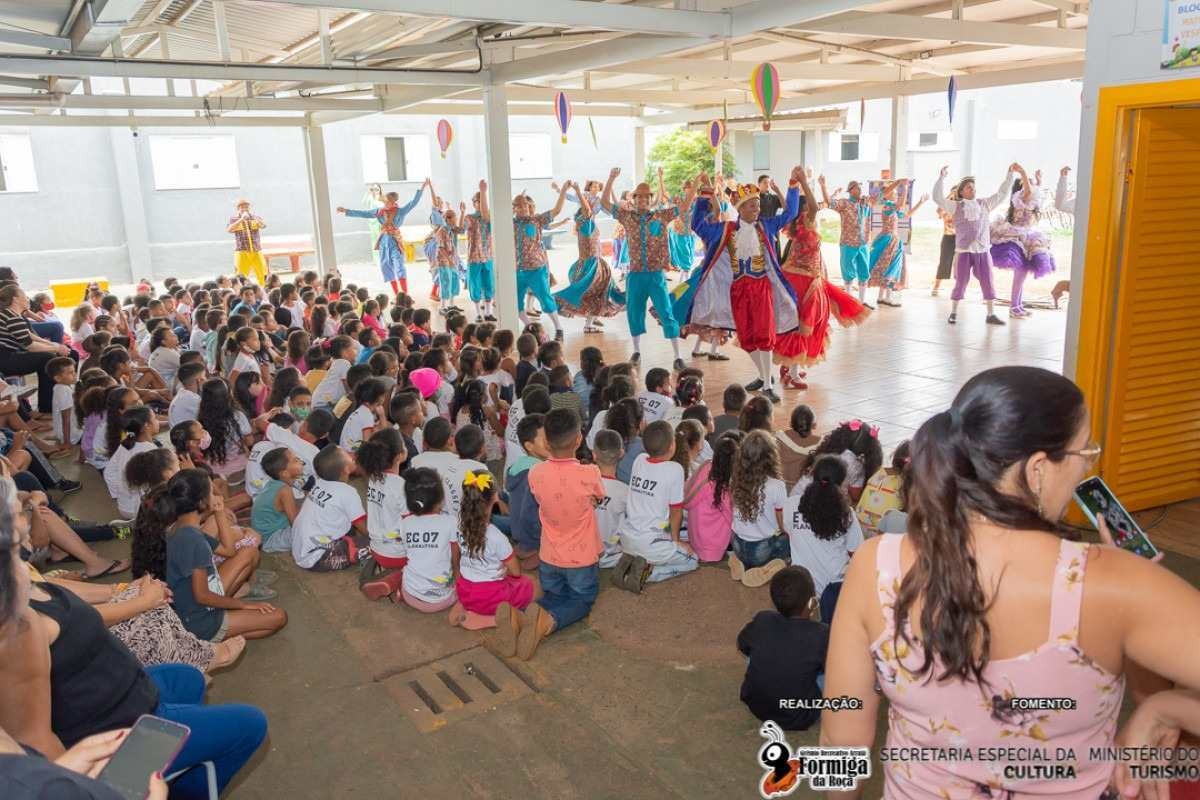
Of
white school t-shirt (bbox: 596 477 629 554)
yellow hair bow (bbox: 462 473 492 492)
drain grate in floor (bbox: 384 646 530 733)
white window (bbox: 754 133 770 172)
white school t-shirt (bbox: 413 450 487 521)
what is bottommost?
drain grate in floor (bbox: 384 646 530 733)

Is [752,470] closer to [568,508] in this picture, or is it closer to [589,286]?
[568,508]

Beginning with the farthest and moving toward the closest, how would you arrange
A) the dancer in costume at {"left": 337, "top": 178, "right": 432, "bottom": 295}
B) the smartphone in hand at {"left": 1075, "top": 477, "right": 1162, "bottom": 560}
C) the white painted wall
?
the dancer in costume at {"left": 337, "top": 178, "right": 432, "bottom": 295} → the white painted wall → the smartphone in hand at {"left": 1075, "top": 477, "right": 1162, "bottom": 560}

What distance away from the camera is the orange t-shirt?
3.57 metres

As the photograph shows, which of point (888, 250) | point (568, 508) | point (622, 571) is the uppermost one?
point (888, 250)

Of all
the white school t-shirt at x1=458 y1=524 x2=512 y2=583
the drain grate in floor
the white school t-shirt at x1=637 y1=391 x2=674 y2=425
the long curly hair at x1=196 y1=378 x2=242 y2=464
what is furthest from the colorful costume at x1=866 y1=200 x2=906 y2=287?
the drain grate in floor

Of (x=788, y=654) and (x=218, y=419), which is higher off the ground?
(x=218, y=419)

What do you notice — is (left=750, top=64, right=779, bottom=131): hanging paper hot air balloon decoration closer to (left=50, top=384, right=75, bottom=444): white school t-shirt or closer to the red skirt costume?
the red skirt costume

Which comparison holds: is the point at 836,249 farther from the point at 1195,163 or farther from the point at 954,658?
the point at 954,658

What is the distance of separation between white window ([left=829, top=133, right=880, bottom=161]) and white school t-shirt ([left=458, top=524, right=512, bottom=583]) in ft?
71.9

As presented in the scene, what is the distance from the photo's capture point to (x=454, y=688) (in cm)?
322

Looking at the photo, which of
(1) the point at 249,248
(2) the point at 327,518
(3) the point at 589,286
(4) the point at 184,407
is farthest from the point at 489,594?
(1) the point at 249,248

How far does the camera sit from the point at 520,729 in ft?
9.64

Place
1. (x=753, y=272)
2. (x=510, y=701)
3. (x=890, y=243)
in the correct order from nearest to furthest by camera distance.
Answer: (x=510, y=701) → (x=753, y=272) → (x=890, y=243)

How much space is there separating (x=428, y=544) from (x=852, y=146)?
22497 mm
